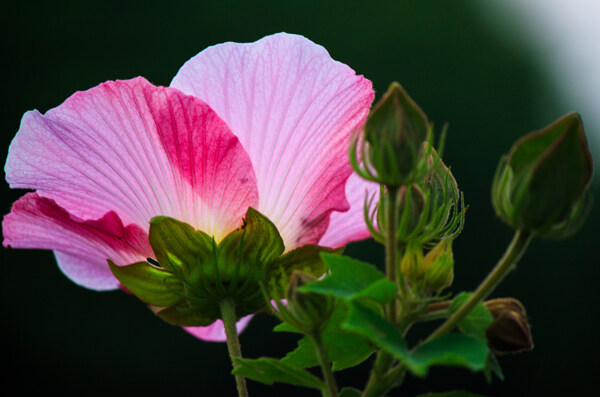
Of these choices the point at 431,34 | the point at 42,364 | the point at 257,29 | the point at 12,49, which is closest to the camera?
the point at 42,364

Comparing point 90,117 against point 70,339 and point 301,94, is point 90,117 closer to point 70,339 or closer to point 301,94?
point 301,94

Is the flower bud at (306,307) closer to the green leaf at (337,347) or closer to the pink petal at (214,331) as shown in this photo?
the green leaf at (337,347)

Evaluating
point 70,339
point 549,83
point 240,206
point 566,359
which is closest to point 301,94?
point 240,206

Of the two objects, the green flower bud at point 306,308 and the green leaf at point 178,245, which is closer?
the green flower bud at point 306,308

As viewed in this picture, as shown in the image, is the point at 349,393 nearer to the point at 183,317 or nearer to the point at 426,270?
the point at 426,270

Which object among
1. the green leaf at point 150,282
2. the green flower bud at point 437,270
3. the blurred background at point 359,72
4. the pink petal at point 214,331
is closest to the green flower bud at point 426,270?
the green flower bud at point 437,270

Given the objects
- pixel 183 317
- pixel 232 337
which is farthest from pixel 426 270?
pixel 183 317

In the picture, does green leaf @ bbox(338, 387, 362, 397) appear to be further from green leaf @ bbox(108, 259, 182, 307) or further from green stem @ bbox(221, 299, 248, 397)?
green leaf @ bbox(108, 259, 182, 307)
